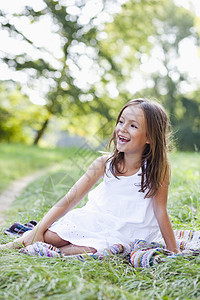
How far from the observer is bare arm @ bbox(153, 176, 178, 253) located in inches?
81.0

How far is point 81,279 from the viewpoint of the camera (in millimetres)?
1501

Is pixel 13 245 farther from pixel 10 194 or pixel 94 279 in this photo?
pixel 10 194

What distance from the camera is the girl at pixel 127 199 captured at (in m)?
A: 2.09

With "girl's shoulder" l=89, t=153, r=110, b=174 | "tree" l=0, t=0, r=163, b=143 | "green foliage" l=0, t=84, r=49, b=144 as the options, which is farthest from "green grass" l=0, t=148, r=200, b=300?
"green foliage" l=0, t=84, r=49, b=144

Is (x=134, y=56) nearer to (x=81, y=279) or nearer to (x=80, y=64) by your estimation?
(x=80, y=64)

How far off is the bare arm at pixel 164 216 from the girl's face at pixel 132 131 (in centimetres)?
32

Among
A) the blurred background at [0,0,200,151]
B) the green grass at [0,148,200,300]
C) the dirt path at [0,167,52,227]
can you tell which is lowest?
the dirt path at [0,167,52,227]

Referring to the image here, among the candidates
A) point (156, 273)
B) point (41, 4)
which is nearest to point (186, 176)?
point (156, 273)

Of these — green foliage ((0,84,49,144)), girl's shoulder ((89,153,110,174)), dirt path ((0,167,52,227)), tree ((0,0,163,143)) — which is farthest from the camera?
green foliage ((0,84,49,144))

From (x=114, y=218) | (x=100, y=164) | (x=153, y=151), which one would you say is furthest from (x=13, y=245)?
(x=153, y=151)

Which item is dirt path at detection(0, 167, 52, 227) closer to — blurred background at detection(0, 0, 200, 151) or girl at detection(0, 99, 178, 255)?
girl at detection(0, 99, 178, 255)

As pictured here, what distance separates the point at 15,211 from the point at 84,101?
10023mm

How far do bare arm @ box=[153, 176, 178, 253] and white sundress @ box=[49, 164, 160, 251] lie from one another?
70mm

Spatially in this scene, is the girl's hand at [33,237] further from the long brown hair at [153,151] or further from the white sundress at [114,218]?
the long brown hair at [153,151]
